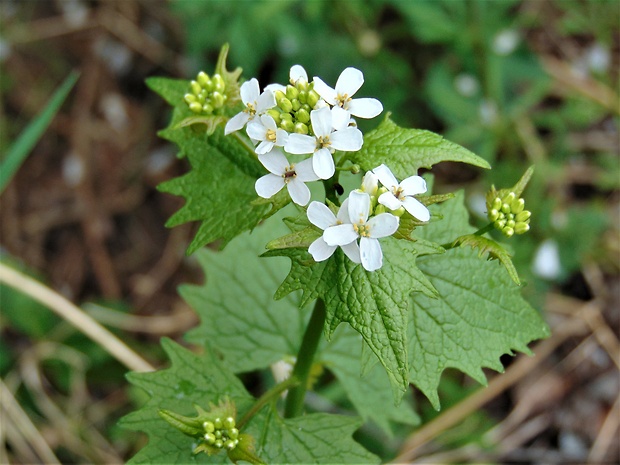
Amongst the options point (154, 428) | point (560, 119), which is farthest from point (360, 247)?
point (560, 119)

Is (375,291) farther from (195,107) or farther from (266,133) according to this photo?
(195,107)

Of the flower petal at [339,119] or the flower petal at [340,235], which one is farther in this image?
the flower petal at [339,119]

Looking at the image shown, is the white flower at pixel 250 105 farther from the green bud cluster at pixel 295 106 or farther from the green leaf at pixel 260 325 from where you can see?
the green leaf at pixel 260 325

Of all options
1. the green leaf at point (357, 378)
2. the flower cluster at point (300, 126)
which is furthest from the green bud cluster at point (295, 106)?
the green leaf at point (357, 378)

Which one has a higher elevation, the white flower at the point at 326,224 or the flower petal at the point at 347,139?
the flower petal at the point at 347,139

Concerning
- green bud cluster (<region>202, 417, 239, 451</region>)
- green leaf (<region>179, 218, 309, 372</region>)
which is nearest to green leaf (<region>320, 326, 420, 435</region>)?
green leaf (<region>179, 218, 309, 372</region>)

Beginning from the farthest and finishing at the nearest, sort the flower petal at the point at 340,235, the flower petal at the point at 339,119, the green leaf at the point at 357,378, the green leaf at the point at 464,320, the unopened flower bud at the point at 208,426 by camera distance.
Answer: the green leaf at the point at 357,378
the green leaf at the point at 464,320
the unopened flower bud at the point at 208,426
the flower petal at the point at 339,119
the flower petal at the point at 340,235
